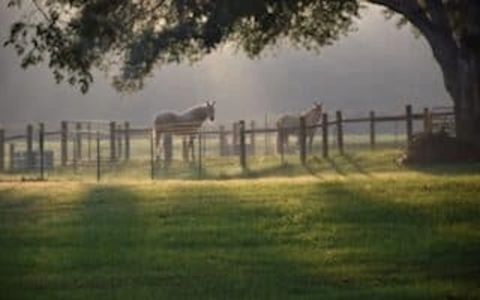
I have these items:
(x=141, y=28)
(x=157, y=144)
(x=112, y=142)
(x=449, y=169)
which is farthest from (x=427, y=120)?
(x=141, y=28)

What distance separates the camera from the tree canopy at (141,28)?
1638cm

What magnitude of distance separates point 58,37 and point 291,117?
3011cm

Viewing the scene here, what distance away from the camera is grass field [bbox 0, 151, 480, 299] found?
1191cm

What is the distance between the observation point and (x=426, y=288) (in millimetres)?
11602

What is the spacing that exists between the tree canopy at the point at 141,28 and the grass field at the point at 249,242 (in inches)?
109

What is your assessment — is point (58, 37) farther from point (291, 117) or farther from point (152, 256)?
point (291, 117)

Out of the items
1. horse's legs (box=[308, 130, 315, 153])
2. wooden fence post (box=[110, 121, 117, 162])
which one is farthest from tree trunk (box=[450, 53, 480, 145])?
wooden fence post (box=[110, 121, 117, 162])

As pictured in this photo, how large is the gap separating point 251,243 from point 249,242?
70 mm

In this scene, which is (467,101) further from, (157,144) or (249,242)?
(249,242)

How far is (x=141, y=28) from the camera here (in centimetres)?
2088

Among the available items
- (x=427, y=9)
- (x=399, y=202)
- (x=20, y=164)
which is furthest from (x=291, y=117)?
(x=399, y=202)

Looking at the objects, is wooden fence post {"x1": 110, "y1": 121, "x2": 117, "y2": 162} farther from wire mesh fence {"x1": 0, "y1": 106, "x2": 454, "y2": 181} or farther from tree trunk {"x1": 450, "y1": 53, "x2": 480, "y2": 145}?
tree trunk {"x1": 450, "y1": 53, "x2": 480, "y2": 145}

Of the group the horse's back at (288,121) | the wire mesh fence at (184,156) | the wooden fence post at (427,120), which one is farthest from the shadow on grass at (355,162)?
the horse's back at (288,121)

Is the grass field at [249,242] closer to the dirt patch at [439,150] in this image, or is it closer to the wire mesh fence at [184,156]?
the dirt patch at [439,150]
